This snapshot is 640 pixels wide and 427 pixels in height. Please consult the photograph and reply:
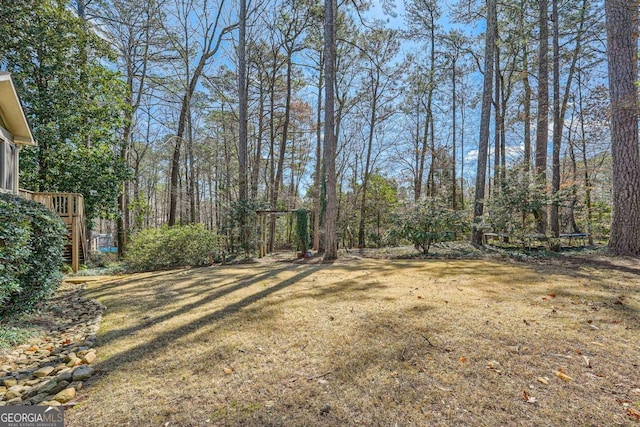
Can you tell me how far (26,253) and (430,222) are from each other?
317 inches

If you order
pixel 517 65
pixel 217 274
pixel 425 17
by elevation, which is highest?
pixel 425 17

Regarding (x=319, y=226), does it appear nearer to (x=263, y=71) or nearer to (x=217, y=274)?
(x=217, y=274)

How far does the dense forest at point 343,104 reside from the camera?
770cm

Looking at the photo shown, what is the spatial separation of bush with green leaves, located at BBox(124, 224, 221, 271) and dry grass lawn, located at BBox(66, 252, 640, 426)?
3.78 m

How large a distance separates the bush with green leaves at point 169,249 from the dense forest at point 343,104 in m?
0.99

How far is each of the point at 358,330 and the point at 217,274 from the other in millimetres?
3991

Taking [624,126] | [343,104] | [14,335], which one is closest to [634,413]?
[14,335]

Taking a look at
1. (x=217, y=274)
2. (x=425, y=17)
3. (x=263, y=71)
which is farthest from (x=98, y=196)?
(x=425, y=17)

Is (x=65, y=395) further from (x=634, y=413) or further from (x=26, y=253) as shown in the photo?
(x=634, y=413)

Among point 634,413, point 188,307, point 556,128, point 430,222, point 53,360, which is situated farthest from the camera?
point 556,128

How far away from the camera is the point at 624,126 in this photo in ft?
18.5

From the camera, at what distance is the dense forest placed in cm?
770

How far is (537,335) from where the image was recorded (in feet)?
7.86

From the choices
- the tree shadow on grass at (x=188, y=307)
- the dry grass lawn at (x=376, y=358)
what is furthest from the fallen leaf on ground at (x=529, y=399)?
the tree shadow on grass at (x=188, y=307)
